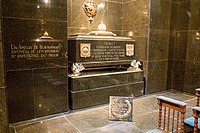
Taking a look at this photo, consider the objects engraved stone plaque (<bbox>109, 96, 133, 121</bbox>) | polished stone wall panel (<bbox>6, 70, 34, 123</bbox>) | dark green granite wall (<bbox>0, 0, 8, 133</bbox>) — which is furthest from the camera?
engraved stone plaque (<bbox>109, 96, 133, 121</bbox>)

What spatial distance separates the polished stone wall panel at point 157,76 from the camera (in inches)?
160

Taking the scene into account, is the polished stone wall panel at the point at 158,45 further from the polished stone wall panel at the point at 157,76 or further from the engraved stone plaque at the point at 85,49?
the engraved stone plaque at the point at 85,49

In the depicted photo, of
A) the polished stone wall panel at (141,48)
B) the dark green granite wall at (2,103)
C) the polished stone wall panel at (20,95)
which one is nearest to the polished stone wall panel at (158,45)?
the polished stone wall panel at (141,48)

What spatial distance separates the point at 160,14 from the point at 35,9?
281 cm

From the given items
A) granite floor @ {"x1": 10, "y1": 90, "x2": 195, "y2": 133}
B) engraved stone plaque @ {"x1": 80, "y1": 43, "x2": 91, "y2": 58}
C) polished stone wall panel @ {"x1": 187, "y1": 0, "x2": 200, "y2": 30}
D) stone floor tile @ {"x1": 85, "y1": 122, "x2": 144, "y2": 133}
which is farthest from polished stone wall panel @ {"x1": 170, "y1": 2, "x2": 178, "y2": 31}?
stone floor tile @ {"x1": 85, "y1": 122, "x2": 144, "y2": 133}

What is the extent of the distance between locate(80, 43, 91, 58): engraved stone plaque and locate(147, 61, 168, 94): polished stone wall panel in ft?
5.07

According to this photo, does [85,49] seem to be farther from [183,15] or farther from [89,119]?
[183,15]

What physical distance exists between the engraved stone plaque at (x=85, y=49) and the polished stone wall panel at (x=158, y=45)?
149 centimetres

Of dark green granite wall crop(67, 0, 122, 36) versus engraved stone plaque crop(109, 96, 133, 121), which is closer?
engraved stone plaque crop(109, 96, 133, 121)

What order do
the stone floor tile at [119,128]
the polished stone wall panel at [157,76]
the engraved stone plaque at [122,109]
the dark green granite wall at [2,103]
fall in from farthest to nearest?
the polished stone wall panel at [157,76], the engraved stone plaque at [122,109], the stone floor tile at [119,128], the dark green granite wall at [2,103]

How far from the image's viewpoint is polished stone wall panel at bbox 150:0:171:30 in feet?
12.8

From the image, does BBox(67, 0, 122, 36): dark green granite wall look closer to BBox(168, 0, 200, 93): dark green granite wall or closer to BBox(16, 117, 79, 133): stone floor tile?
BBox(168, 0, 200, 93): dark green granite wall

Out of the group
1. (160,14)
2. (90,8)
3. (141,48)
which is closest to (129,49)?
(141,48)

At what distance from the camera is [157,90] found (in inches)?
168
